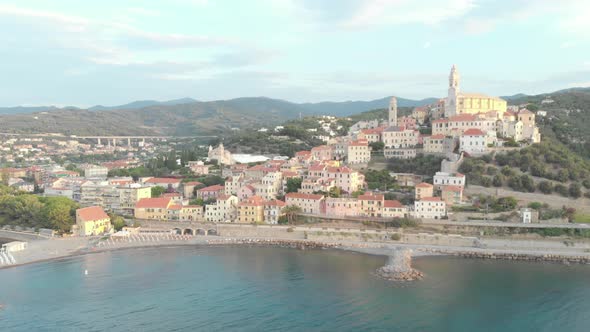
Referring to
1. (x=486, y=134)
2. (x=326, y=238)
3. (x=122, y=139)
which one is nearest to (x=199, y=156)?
(x=326, y=238)

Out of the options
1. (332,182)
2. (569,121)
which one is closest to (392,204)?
(332,182)

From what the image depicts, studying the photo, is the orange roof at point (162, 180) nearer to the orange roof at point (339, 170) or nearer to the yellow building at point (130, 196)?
the yellow building at point (130, 196)

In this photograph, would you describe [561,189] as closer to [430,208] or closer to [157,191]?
[430,208]

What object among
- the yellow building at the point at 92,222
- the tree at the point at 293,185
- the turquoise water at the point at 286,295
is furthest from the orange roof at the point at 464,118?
the yellow building at the point at 92,222

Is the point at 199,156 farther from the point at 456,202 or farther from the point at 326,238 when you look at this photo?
the point at 456,202

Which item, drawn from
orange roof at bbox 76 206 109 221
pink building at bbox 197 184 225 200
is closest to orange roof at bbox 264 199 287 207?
pink building at bbox 197 184 225 200

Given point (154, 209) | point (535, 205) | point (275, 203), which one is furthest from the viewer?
point (154, 209)
